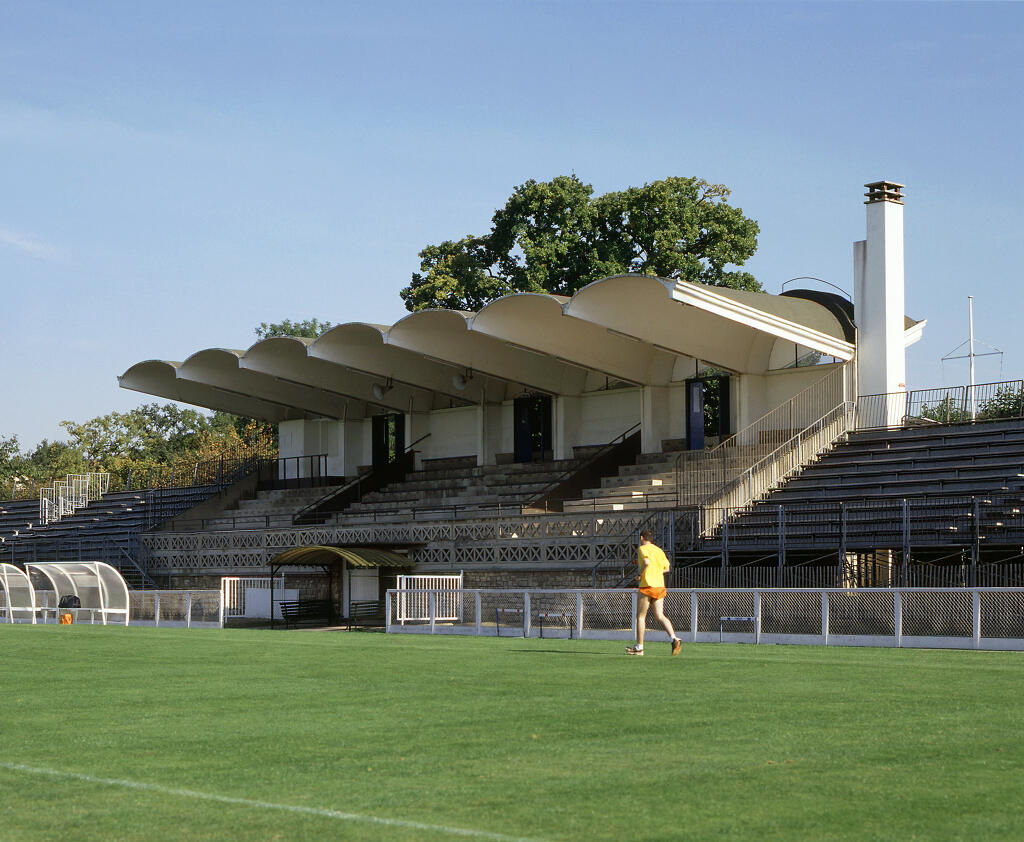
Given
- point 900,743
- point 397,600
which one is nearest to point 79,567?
point 397,600

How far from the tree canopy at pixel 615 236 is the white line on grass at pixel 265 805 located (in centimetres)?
4764

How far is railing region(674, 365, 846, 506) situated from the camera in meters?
38.1

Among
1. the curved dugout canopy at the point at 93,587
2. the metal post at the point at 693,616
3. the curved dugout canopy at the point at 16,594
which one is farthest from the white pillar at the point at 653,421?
the metal post at the point at 693,616

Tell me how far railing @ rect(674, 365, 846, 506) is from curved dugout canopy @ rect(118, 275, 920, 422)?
1.40 meters

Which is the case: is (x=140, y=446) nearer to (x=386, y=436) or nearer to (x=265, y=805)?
(x=386, y=436)

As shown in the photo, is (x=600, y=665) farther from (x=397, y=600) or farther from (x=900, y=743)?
(x=397, y=600)

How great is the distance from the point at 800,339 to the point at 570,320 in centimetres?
707

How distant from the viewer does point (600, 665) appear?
17266mm

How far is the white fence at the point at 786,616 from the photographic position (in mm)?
20906

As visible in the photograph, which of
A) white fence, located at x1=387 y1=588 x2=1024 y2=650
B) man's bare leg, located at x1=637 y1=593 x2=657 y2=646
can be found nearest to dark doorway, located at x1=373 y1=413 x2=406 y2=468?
white fence, located at x1=387 y1=588 x2=1024 y2=650

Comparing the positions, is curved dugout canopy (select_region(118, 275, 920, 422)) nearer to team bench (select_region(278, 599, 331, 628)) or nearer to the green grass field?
team bench (select_region(278, 599, 331, 628))

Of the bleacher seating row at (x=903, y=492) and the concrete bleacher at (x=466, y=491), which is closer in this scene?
the bleacher seating row at (x=903, y=492)

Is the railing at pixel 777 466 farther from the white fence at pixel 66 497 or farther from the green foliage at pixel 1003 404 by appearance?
the white fence at pixel 66 497

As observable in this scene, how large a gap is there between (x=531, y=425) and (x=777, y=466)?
15.6 meters
